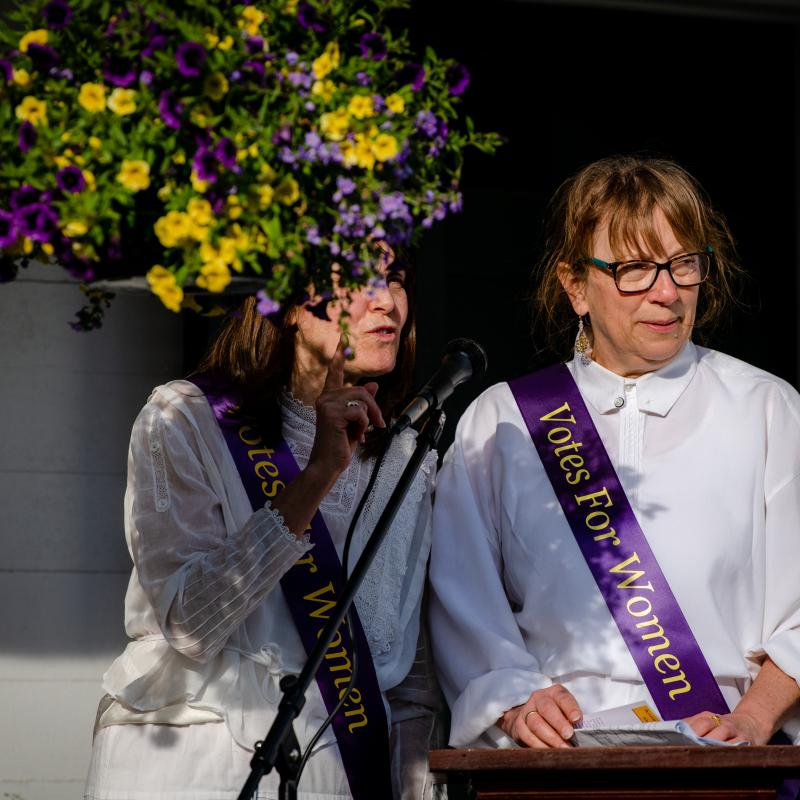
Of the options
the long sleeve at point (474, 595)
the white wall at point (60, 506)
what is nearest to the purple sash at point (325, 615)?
the long sleeve at point (474, 595)

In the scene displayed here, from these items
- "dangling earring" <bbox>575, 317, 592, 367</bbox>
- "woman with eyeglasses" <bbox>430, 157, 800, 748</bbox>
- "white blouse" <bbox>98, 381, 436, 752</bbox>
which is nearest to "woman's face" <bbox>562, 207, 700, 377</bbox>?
"woman with eyeglasses" <bbox>430, 157, 800, 748</bbox>

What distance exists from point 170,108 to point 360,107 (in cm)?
25

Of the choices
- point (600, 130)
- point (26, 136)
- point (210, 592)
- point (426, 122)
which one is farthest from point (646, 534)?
point (600, 130)

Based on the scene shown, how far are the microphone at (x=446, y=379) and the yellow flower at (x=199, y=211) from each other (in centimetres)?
47

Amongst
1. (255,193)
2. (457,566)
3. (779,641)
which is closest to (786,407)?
(779,641)

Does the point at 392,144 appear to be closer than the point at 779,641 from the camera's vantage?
Yes

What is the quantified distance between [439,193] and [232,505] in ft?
2.85

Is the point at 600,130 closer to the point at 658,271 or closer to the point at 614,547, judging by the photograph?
the point at 658,271

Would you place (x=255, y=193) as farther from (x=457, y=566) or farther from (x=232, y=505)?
(x=457, y=566)

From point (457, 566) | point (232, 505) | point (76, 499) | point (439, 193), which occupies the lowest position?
point (76, 499)

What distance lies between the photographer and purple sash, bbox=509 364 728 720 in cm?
274

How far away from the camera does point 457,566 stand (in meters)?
2.94

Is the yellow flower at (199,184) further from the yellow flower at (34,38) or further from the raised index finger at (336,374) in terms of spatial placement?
the raised index finger at (336,374)

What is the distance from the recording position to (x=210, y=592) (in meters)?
2.54
